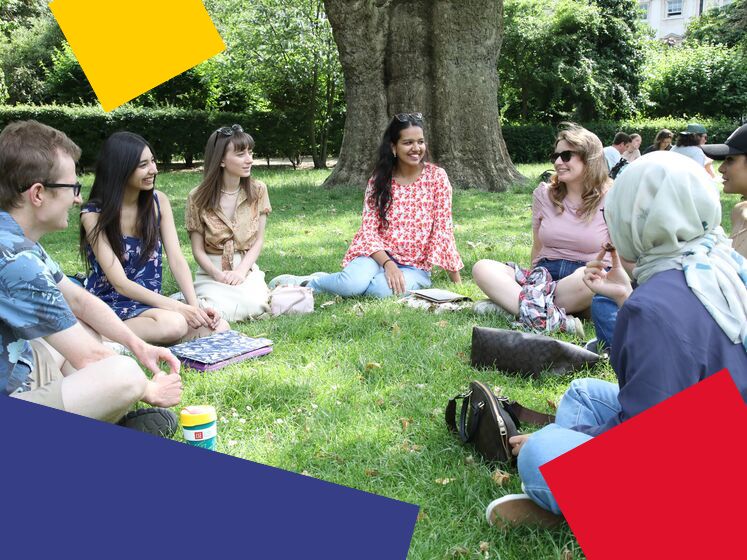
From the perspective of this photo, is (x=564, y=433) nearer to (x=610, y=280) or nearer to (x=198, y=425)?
(x=610, y=280)

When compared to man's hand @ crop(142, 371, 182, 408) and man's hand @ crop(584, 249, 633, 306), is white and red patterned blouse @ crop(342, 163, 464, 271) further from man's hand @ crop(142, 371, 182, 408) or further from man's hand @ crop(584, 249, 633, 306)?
man's hand @ crop(142, 371, 182, 408)

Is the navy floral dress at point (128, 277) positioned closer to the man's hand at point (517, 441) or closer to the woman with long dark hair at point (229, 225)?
the woman with long dark hair at point (229, 225)

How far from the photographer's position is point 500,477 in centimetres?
269

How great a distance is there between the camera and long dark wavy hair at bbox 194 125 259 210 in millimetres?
5367

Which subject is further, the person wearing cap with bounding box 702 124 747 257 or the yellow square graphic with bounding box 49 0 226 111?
the person wearing cap with bounding box 702 124 747 257

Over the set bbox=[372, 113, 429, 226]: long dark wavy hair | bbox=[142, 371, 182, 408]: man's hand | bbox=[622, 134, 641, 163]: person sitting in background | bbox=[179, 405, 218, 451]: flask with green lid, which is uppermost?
bbox=[372, 113, 429, 226]: long dark wavy hair

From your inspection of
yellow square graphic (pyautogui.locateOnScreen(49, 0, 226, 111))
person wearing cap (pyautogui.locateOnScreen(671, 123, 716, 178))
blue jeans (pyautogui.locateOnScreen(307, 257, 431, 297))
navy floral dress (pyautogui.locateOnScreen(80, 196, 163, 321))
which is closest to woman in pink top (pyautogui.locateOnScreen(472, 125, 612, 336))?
blue jeans (pyautogui.locateOnScreen(307, 257, 431, 297))

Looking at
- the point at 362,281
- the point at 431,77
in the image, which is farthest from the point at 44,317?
the point at 431,77

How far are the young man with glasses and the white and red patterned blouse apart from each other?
306 centimetres

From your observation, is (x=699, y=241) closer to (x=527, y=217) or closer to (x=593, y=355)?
(x=593, y=355)

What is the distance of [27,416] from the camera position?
5.63 feet

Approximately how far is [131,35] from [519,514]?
1.85m

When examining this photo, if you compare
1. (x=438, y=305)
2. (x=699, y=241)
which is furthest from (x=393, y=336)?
(x=699, y=241)

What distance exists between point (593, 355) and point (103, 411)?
2.39 meters
